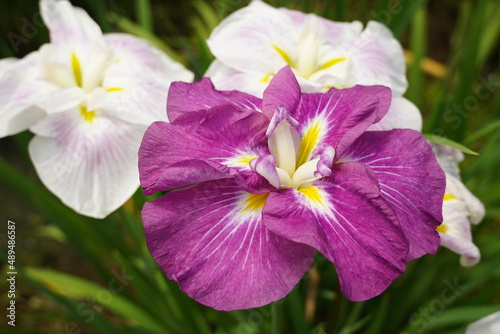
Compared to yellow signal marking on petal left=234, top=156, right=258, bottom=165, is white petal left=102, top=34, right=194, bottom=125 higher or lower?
lower

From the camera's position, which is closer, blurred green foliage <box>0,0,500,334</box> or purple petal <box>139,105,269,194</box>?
purple petal <box>139,105,269,194</box>

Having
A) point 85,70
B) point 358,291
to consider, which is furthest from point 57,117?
point 358,291

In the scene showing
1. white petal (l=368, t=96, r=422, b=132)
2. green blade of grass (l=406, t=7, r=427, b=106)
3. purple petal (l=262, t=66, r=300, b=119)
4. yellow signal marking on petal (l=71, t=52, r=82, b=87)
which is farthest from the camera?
green blade of grass (l=406, t=7, r=427, b=106)

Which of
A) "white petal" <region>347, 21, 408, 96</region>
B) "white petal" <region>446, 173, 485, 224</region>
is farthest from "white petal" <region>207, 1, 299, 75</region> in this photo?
"white petal" <region>446, 173, 485, 224</region>

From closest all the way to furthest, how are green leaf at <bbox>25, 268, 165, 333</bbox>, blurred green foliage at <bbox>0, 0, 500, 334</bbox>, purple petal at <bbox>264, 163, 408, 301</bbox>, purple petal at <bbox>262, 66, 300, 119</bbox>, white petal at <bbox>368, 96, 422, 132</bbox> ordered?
purple petal at <bbox>264, 163, 408, 301</bbox>
purple petal at <bbox>262, 66, 300, 119</bbox>
white petal at <bbox>368, 96, 422, 132</bbox>
blurred green foliage at <bbox>0, 0, 500, 334</bbox>
green leaf at <bbox>25, 268, 165, 333</bbox>

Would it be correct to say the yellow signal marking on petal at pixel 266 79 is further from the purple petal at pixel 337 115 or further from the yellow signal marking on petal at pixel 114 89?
the yellow signal marking on petal at pixel 114 89

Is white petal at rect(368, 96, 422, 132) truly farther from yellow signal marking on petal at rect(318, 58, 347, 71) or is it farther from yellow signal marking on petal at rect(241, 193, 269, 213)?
yellow signal marking on petal at rect(241, 193, 269, 213)

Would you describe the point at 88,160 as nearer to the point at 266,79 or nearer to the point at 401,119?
the point at 266,79

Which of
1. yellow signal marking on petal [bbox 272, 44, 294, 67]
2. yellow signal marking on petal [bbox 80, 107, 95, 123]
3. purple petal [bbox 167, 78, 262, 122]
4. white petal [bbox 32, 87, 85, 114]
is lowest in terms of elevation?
yellow signal marking on petal [bbox 80, 107, 95, 123]
